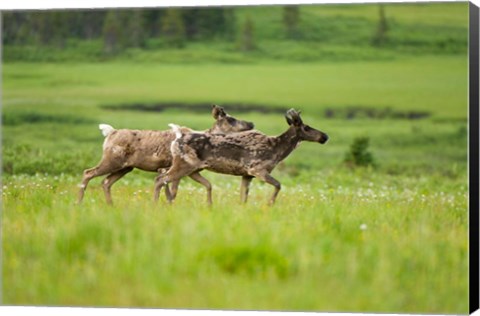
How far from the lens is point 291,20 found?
2280cm

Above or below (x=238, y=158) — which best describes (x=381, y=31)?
above

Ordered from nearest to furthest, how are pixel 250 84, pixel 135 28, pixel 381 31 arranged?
pixel 135 28 < pixel 381 31 < pixel 250 84

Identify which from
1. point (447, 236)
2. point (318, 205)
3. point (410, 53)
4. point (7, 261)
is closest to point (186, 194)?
point (318, 205)

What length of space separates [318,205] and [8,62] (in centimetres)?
598

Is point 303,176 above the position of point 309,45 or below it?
below

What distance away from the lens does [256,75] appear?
26.2m

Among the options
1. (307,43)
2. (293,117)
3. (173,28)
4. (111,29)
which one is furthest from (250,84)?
(293,117)

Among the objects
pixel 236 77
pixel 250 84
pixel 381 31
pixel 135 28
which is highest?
pixel 135 28

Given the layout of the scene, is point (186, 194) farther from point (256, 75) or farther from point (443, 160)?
point (256, 75)

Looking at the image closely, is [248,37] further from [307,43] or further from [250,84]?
[250,84]

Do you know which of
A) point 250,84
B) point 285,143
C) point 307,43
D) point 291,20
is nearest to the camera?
point 285,143

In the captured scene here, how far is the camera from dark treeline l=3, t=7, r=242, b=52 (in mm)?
20281

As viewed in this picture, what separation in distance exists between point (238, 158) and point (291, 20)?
25.9 ft

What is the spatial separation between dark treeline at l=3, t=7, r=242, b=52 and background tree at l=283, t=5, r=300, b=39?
43.9 inches
